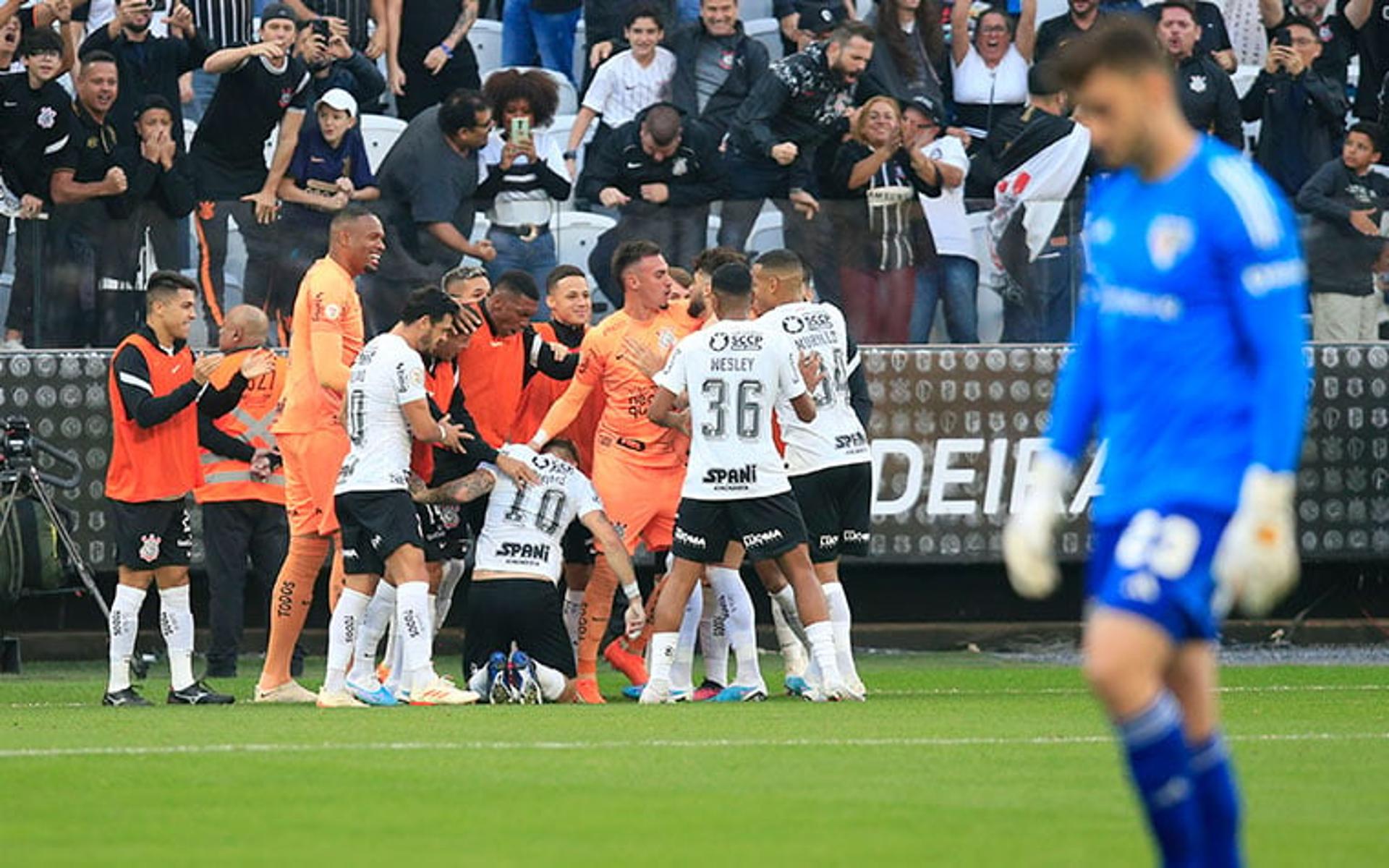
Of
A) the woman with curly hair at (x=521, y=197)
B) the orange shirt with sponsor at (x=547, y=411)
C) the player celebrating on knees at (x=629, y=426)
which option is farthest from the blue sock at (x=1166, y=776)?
the woman with curly hair at (x=521, y=197)

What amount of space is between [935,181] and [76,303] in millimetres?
6175

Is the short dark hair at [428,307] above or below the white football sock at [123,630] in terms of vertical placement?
above

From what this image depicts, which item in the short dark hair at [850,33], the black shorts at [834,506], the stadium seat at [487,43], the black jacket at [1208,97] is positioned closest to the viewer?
the black shorts at [834,506]

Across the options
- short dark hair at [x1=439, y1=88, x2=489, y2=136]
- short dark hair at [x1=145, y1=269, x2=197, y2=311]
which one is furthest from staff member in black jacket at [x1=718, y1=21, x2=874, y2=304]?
short dark hair at [x1=145, y1=269, x2=197, y2=311]

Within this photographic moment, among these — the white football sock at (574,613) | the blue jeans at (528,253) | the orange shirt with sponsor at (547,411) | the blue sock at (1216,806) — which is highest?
the blue jeans at (528,253)

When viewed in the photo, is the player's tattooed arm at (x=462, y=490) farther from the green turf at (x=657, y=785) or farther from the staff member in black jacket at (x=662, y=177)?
the staff member in black jacket at (x=662, y=177)

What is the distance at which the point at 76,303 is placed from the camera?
16.3 metres

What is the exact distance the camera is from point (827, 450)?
14031 millimetres

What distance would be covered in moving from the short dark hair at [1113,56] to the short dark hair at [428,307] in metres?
7.50

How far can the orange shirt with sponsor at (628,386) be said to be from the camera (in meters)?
14.4

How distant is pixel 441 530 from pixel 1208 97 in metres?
7.77

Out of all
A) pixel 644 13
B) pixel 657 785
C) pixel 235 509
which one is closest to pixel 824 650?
pixel 657 785

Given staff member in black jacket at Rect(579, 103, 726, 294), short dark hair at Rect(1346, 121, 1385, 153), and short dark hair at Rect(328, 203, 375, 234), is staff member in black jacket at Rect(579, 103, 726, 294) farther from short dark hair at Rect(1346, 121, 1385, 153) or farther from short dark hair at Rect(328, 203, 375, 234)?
short dark hair at Rect(1346, 121, 1385, 153)

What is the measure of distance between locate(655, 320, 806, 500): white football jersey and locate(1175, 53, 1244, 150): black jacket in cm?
660
